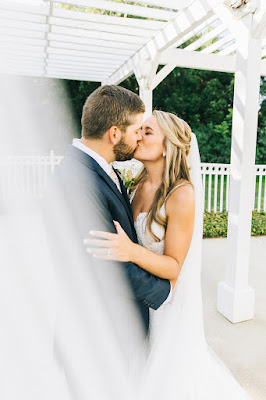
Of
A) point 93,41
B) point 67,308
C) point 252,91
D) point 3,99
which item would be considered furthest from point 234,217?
point 3,99

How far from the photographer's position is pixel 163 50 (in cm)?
522

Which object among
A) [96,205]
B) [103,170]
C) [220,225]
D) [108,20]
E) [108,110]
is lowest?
[220,225]

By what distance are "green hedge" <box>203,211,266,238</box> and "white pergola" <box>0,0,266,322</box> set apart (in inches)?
91.7

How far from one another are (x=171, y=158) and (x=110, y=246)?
84 cm

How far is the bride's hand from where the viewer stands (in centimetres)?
133

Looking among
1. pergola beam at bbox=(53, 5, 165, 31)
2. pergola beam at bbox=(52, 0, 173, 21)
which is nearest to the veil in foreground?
pergola beam at bbox=(52, 0, 173, 21)

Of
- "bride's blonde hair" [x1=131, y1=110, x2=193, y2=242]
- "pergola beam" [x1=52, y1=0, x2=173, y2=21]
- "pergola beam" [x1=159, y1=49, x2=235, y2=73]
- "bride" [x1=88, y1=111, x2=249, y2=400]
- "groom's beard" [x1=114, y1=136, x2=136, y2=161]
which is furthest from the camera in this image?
"pergola beam" [x1=159, y1=49, x2=235, y2=73]

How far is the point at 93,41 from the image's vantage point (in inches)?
222

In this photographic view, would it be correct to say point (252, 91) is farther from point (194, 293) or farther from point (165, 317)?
point (165, 317)

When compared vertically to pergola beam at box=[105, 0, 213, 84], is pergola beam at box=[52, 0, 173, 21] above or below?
above

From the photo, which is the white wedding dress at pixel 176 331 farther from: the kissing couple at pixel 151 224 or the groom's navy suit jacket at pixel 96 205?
the groom's navy suit jacket at pixel 96 205

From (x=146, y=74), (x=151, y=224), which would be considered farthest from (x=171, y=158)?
(x=146, y=74)

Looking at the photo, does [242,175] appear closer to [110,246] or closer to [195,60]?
[110,246]

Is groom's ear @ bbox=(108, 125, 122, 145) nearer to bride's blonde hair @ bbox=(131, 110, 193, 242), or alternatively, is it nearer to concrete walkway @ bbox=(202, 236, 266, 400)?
bride's blonde hair @ bbox=(131, 110, 193, 242)
